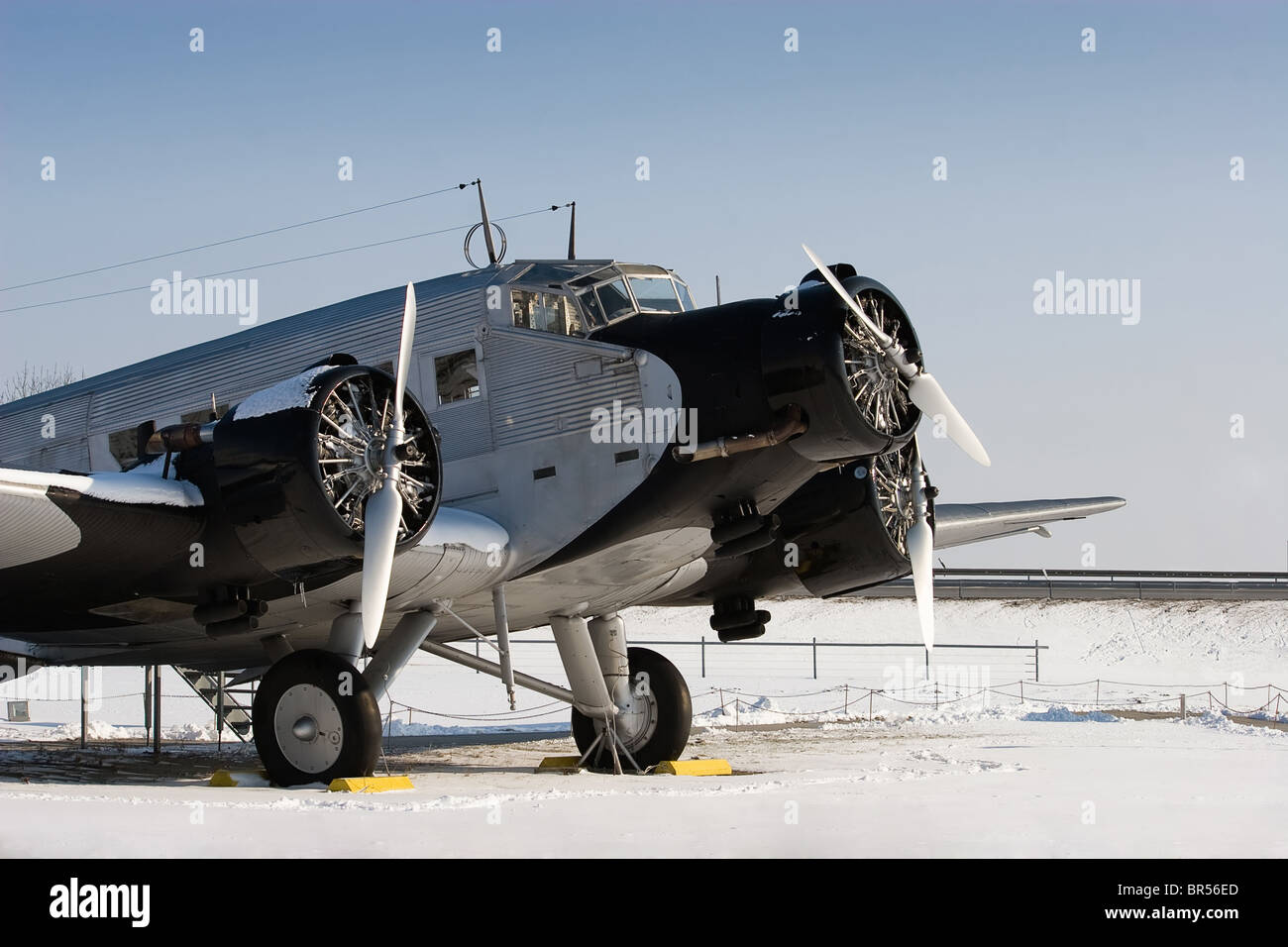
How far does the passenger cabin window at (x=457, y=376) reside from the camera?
13875 millimetres

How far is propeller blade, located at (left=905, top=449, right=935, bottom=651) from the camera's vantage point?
587 inches

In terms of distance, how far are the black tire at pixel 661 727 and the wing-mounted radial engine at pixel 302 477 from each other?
212 inches

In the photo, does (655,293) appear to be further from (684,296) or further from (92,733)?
(92,733)

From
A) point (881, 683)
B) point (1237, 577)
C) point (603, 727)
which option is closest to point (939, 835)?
point (603, 727)

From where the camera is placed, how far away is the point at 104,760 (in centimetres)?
1859

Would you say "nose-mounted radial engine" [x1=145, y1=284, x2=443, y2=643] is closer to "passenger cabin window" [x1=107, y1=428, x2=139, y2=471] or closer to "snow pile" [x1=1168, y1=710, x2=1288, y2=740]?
"passenger cabin window" [x1=107, y1=428, x2=139, y2=471]

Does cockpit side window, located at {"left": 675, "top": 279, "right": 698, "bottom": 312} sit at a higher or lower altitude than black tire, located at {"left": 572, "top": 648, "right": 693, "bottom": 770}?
higher

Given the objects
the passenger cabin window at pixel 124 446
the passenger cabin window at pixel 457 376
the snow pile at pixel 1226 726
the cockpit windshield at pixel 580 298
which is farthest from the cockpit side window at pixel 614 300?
the snow pile at pixel 1226 726

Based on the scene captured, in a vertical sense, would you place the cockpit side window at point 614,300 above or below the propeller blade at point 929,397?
above

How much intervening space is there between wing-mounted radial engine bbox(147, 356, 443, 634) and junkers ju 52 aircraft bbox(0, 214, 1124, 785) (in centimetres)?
2

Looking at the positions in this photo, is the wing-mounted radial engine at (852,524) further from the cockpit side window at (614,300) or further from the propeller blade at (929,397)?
the cockpit side window at (614,300)

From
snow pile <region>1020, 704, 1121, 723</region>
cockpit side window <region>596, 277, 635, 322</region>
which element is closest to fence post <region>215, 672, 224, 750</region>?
cockpit side window <region>596, 277, 635, 322</region>

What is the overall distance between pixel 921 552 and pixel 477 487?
16.3ft

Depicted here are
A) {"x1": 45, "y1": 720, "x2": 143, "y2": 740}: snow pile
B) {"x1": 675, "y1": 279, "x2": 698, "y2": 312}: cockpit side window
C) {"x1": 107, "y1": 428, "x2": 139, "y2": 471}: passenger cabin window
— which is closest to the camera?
{"x1": 675, "y1": 279, "x2": 698, "y2": 312}: cockpit side window
